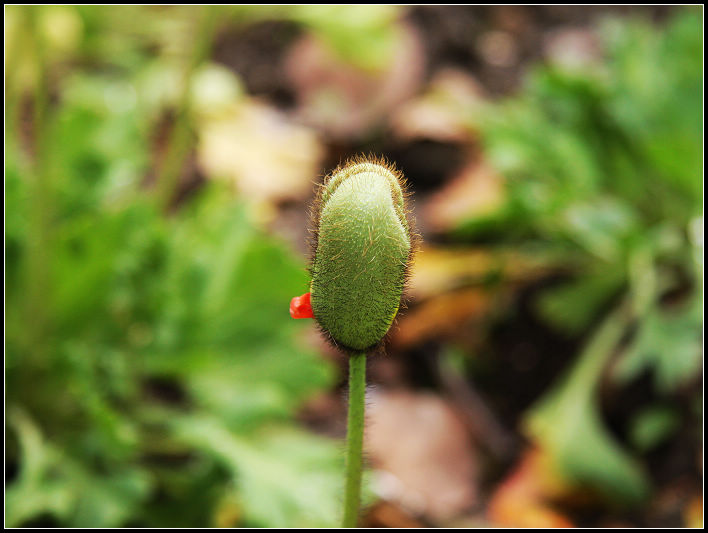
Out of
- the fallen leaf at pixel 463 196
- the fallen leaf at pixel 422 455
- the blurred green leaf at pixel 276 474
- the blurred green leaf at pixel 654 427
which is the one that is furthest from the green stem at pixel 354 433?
the fallen leaf at pixel 463 196

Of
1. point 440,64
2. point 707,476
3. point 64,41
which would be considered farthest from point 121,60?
point 707,476

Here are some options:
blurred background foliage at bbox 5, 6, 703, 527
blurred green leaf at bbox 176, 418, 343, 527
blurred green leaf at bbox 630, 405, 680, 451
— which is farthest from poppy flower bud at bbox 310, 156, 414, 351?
blurred green leaf at bbox 630, 405, 680, 451

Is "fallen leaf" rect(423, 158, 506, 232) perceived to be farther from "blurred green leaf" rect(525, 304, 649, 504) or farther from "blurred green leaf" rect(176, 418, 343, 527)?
"blurred green leaf" rect(176, 418, 343, 527)

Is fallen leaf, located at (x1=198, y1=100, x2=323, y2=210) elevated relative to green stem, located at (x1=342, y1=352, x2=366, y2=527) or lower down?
elevated

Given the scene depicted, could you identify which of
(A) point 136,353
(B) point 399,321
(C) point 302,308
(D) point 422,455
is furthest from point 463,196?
(C) point 302,308

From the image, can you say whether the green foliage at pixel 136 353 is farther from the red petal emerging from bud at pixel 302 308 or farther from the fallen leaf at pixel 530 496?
the red petal emerging from bud at pixel 302 308

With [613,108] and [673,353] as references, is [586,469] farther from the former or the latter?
[613,108]
